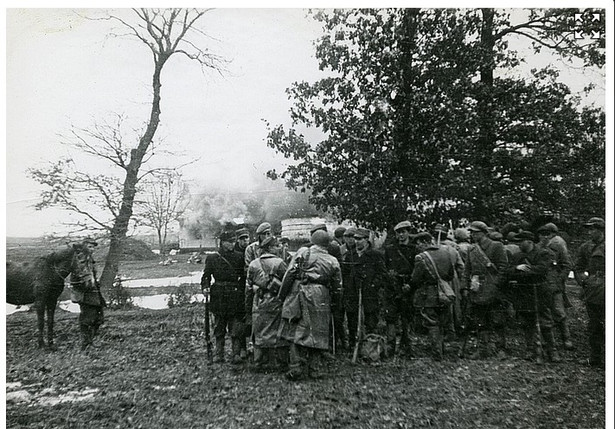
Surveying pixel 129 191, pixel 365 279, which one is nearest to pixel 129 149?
pixel 129 191

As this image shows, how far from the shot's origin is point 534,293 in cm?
493

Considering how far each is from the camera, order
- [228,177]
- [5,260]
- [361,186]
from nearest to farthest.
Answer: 1. [5,260]
2. [228,177]
3. [361,186]

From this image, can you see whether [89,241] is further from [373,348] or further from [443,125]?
[443,125]

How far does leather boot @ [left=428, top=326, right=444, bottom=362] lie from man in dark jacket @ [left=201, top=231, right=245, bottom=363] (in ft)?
6.54

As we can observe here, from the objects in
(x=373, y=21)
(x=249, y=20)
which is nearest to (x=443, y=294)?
(x=373, y=21)

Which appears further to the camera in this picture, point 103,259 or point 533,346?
point 533,346

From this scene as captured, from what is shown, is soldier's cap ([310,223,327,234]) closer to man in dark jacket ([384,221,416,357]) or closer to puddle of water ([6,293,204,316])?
man in dark jacket ([384,221,416,357])

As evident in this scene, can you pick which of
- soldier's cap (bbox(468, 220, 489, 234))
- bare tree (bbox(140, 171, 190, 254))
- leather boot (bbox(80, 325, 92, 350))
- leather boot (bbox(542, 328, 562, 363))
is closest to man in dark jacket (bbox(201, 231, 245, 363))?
bare tree (bbox(140, 171, 190, 254))

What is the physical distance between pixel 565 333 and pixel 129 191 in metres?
4.49

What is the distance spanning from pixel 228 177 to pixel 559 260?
3.38 meters

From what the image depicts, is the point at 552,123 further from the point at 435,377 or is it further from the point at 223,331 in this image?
the point at 223,331

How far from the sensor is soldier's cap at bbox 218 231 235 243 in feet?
16.0

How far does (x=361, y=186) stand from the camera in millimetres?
5027

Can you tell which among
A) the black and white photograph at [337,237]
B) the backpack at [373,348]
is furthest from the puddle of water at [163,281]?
the backpack at [373,348]
